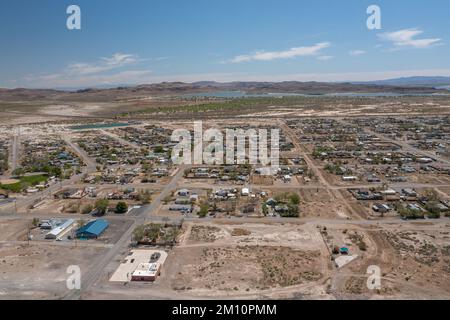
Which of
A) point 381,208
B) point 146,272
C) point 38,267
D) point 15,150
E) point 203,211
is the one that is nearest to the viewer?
point 146,272

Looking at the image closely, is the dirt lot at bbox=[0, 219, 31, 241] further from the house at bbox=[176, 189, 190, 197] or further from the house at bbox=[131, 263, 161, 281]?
the house at bbox=[176, 189, 190, 197]

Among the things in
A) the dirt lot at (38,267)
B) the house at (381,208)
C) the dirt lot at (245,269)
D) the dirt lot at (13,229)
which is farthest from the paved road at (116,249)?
the house at (381,208)

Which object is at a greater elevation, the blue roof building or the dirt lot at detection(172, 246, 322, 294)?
the blue roof building

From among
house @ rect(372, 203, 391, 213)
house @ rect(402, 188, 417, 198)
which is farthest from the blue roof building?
house @ rect(402, 188, 417, 198)

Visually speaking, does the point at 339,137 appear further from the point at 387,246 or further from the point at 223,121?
the point at 387,246

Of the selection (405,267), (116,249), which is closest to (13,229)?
(116,249)

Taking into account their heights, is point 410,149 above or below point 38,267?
above

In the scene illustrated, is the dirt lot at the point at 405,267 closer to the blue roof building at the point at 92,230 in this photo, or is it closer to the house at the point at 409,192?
the house at the point at 409,192

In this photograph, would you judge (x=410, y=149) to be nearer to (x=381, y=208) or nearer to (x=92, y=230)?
(x=381, y=208)
